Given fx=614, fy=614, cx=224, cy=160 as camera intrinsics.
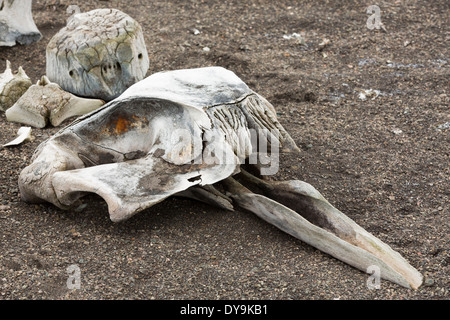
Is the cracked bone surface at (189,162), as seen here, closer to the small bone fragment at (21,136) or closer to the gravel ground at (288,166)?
the gravel ground at (288,166)

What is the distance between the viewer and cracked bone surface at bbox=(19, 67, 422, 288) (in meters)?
3.07

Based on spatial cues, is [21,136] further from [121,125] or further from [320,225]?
[320,225]

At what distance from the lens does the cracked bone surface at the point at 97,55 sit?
173 inches

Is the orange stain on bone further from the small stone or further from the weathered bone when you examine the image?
→ the small stone

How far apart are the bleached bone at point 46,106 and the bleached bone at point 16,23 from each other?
46.9 inches

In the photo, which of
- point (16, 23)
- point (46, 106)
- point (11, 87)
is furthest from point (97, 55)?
point (16, 23)

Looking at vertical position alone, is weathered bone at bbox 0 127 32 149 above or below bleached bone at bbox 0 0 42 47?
below

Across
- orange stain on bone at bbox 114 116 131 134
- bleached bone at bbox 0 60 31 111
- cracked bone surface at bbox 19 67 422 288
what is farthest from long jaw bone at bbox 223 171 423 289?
bleached bone at bbox 0 60 31 111

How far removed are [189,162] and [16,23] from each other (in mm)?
2978

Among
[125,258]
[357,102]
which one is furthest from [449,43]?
[125,258]

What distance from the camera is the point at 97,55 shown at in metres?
4.41

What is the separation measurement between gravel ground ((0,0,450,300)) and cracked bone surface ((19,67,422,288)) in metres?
0.11

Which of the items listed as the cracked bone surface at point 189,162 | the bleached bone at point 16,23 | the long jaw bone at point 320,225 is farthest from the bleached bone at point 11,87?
the long jaw bone at point 320,225

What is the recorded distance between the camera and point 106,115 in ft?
11.3
